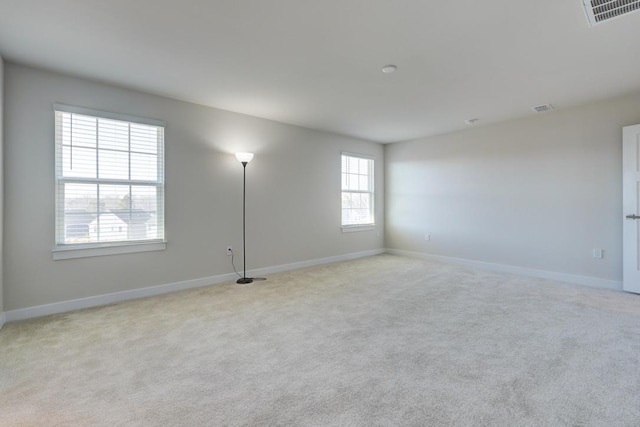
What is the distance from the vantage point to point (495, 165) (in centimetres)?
498

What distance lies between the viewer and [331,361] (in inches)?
82.0

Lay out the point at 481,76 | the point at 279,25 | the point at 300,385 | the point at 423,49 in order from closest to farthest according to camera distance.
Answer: the point at 300,385
the point at 279,25
the point at 423,49
the point at 481,76

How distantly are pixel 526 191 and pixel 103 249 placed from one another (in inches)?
232

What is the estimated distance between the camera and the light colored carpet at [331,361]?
1573 millimetres

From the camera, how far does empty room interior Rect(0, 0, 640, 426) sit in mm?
1819

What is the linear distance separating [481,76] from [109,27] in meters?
3.49

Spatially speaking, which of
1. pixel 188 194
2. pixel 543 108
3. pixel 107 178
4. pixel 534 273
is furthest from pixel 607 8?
pixel 107 178

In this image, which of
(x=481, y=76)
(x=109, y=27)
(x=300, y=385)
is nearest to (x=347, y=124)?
(x=481, y=76)

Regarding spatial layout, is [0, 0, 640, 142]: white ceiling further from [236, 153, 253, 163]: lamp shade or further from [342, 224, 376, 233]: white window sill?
[342, 224, 376, 233]: white window sill

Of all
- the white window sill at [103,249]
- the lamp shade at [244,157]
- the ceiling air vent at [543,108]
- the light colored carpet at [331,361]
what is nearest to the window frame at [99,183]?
the white window sill at [103,249]

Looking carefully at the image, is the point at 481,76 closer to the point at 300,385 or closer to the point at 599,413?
the point at 599,413

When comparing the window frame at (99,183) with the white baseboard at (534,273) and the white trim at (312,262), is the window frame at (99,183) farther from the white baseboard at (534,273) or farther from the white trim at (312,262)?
the white baseboard at (534,273)

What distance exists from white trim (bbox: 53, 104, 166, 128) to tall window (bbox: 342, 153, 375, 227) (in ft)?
11.1

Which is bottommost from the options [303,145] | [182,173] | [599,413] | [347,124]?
[599,413]
